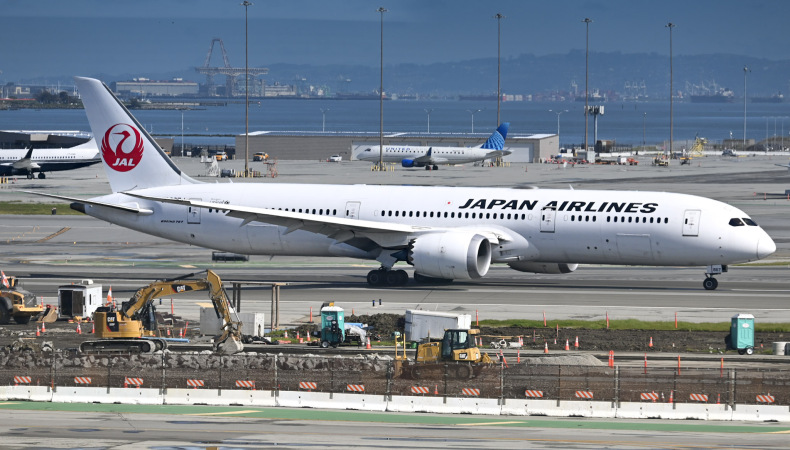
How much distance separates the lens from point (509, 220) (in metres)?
54.7

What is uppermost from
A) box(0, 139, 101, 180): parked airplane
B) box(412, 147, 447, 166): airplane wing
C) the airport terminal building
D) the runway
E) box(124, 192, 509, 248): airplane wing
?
the airport terminal building

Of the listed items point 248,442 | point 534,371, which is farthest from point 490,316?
point 248,442

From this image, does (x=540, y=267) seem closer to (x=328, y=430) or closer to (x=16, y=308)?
(x=16, y=308)

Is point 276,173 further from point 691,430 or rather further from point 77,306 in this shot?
point 691,430

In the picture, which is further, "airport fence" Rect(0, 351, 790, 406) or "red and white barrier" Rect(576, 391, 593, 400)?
"airport fence" Rect(0, 351, 790, 406)

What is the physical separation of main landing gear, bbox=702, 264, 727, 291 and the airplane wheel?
14487mm

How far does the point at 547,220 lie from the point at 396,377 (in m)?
20.3

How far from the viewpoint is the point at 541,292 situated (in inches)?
2154

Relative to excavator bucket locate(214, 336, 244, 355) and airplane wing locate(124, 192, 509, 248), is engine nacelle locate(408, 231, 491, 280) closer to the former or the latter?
airplane wing locate(124, 192, 509, 248)

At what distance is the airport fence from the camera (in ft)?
109

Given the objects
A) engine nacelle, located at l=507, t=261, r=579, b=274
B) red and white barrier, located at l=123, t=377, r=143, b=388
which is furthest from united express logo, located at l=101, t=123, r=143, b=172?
red and white barrier, located at l=123, t=377, r=143, b=388

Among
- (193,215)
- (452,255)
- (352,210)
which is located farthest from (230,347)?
(193,215)

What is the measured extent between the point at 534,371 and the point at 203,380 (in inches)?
377

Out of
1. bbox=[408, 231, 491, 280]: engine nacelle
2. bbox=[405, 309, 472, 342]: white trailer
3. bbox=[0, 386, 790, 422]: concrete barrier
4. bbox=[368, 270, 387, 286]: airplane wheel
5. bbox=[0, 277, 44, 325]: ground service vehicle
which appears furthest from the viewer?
bbox=[368, 270, 387, 286]: airplane wheel
